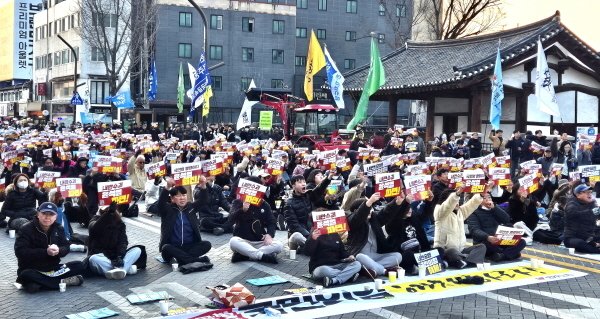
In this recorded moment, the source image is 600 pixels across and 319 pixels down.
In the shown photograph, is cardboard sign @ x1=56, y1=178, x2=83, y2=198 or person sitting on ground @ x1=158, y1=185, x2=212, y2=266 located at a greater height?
cardboard sign @ x1=56, y1=178, x2=83, y2=198

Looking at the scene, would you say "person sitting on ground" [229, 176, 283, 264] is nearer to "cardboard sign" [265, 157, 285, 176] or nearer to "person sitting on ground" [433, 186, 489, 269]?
"person sitting on ground" [433, 186, 489, 269]

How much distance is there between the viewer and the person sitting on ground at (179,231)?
12.2 meters

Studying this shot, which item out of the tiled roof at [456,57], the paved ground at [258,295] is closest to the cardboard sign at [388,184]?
the paved ground at [258,295]

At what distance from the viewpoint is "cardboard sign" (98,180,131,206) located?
11.6 m

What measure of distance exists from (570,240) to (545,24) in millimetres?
19717

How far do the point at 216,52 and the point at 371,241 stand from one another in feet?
169

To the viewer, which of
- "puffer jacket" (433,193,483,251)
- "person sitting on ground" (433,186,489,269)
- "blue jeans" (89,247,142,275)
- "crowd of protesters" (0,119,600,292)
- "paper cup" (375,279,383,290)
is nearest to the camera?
"paper cup" (375,279,383,290)

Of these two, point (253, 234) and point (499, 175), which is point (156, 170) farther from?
point (499, 175)

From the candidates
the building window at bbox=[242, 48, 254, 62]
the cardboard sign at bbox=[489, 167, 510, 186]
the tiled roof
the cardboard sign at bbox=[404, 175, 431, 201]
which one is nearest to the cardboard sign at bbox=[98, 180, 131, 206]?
the cardboard sign at bbox=[404, 175, 431, 201]

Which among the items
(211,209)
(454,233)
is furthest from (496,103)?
(454,233)

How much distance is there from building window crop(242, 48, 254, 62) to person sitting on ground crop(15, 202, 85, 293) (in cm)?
5308

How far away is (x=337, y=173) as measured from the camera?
63.7 ft

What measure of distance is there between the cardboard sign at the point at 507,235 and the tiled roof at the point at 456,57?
17457mm

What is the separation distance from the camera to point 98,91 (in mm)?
67438
